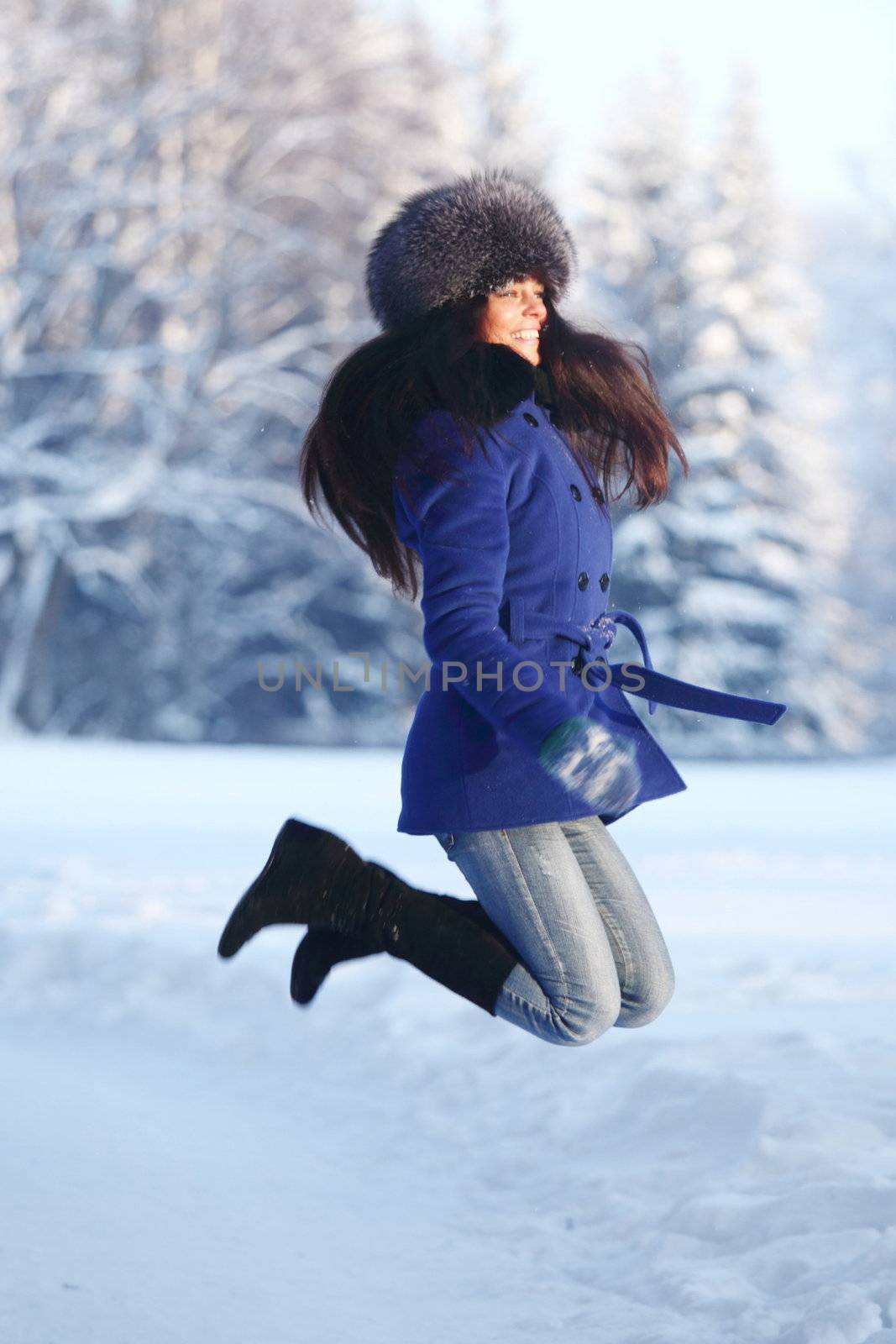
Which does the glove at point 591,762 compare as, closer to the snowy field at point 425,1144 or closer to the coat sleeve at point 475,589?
the coat sleeve at point 475,589

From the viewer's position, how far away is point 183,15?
22.5 m

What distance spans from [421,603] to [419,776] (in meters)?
0.33

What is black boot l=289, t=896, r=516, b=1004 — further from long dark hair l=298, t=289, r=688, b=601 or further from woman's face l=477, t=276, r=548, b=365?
woman's face l=477, t=276, r=548, b=365

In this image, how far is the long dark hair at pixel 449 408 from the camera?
307cm

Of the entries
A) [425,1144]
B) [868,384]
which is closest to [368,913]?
[425,1144]

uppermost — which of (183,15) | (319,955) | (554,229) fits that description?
(554,229)

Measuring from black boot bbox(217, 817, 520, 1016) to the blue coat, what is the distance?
0.23 m

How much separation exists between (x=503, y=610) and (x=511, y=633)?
0.05 m

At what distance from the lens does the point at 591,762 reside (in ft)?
9.39

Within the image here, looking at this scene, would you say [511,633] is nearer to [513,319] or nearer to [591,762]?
[591,762]

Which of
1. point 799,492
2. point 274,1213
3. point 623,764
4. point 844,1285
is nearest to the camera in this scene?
point 623,764

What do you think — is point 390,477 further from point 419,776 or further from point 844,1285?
point 844,1285

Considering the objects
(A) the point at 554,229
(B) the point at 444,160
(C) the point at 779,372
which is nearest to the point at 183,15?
(B) the point at 444,160

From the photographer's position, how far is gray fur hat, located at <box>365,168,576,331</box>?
3.21 metres
